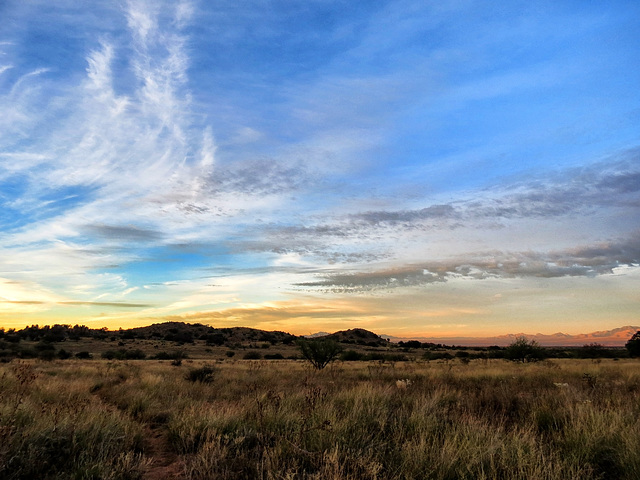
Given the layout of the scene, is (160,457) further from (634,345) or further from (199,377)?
(634,345)

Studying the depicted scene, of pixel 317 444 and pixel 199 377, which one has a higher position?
pixel 317 444

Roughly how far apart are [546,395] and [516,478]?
765cm

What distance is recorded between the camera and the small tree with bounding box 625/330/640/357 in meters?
50.8

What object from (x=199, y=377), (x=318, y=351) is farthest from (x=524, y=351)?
(x=199, y=377)

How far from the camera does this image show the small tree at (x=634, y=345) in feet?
167

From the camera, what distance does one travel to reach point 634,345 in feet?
170

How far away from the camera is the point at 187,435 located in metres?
7.13

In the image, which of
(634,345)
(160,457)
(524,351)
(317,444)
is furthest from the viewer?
(634,345)

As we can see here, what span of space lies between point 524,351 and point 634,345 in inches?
987

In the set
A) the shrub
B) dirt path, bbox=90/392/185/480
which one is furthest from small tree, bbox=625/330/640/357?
dirt path, bbox=90/392/185/480

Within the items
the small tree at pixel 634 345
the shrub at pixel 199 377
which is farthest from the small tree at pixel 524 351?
the shrub at pixel 199 377

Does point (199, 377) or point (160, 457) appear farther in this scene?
point (199, 377)

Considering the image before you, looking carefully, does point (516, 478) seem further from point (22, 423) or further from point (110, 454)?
point (22, 423)

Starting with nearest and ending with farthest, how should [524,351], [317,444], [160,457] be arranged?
[317,444] < [160,457] < [524,351]
